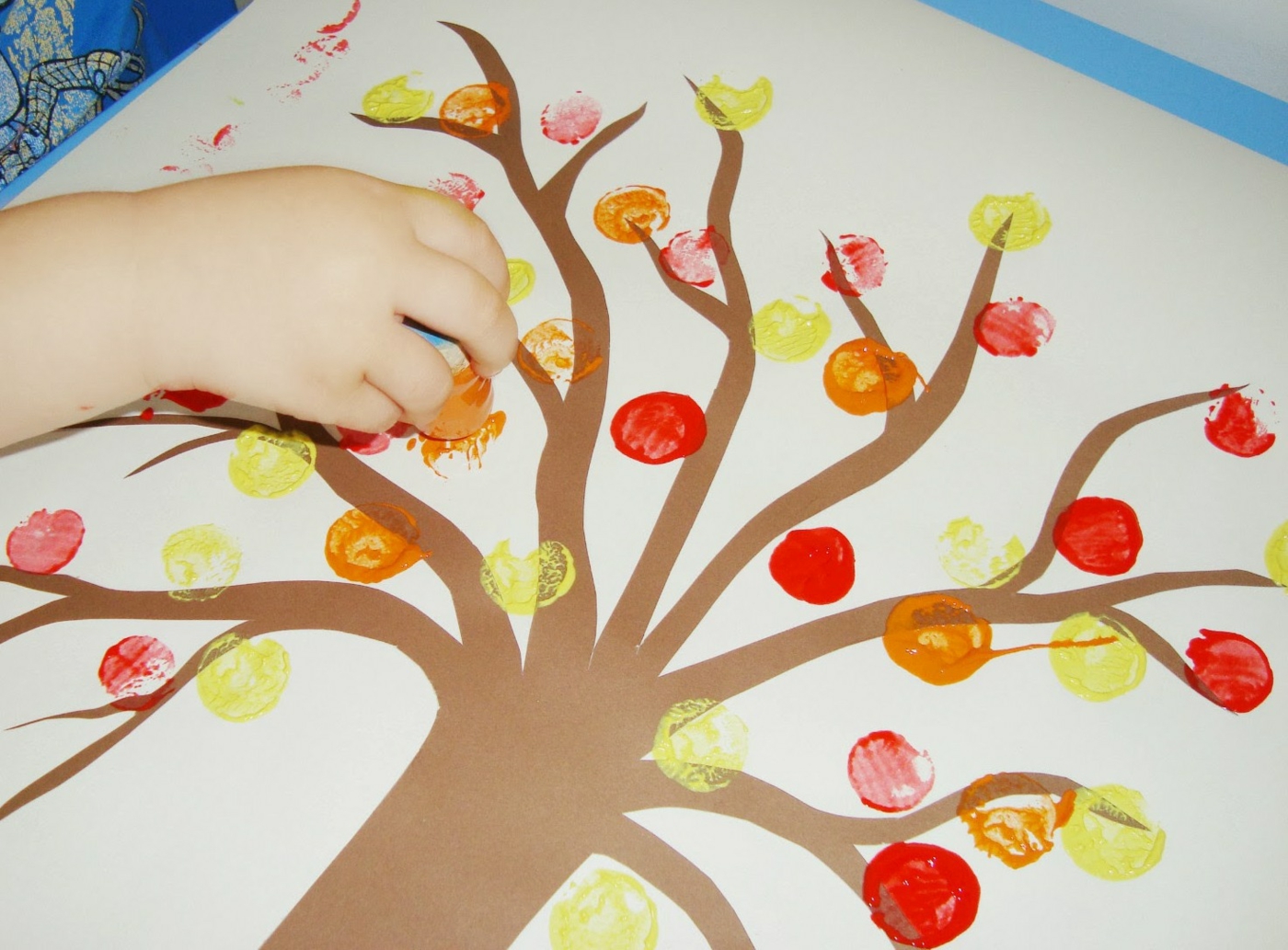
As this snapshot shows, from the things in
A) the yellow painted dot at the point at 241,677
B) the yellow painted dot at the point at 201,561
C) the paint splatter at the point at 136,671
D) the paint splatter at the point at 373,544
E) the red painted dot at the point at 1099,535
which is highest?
the red painted dot at the point at 1099,535

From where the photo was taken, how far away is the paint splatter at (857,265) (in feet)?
1.81

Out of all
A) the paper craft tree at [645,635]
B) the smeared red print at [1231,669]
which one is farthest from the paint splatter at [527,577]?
the smeared red print at [1231,669]

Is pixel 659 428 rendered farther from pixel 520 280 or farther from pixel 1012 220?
pixel 1012 220

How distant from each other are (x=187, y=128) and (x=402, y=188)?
30 centimetres

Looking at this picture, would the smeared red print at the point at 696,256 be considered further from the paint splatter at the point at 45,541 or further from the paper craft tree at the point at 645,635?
the paint splatter at the point at 45,541

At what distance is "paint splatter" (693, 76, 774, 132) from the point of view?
24.0 inches

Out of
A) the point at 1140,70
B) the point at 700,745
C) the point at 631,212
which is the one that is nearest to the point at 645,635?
the point at 700,745

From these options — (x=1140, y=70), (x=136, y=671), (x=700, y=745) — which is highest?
(x=1140, y=70)

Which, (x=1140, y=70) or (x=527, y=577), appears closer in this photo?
(x=527, y=577)

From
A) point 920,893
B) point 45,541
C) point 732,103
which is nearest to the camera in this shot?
point 920,893

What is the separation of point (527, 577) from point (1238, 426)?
40 cm

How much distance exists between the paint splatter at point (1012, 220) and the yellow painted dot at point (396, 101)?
380 mm

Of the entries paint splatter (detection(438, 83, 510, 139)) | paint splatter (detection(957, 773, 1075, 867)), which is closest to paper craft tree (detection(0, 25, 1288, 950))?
paint splatter (detection(957, 773, 1075, 867))

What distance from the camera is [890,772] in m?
0.43
